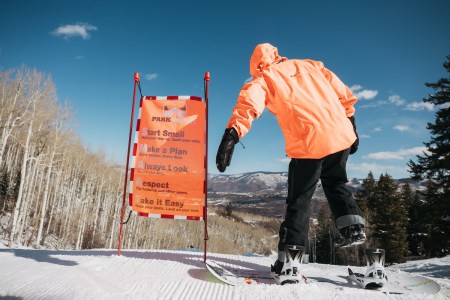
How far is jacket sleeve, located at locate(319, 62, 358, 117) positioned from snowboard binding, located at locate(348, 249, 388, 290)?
1.24 metres

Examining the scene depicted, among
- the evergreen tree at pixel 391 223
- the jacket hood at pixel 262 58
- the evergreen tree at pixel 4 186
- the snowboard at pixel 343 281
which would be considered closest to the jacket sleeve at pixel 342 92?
the jacket hood at pixel 262 58

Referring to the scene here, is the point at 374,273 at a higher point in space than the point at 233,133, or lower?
lower

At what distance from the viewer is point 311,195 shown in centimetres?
232

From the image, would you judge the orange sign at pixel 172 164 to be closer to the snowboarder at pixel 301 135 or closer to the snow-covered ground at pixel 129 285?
the snow-covered ground at pixel 129 285

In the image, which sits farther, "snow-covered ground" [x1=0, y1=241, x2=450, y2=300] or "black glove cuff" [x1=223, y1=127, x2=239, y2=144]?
"black glove cuff" [x1=223, y1=127, x2=239, y2=144]

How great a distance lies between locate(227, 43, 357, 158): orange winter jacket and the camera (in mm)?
2223

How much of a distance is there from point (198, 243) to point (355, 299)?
191 feet

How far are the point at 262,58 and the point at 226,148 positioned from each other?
35.6 inches

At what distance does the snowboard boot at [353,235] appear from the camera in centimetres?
224

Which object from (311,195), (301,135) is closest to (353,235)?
(311,195)

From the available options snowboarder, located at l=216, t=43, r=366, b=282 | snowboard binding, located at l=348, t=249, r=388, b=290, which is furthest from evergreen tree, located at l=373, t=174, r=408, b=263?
snowboarder, located at l=216, t=43, r=366, b=282

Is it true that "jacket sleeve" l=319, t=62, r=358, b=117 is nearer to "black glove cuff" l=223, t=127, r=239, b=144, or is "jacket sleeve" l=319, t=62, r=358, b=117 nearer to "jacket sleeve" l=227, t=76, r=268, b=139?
"jacket sleeve" l=227, t=76, r=268, b=139

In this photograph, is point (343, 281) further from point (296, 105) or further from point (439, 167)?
point (439, 167)

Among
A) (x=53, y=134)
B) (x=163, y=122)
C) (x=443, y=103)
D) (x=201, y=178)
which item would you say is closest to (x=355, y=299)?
(x=201, y=178)
